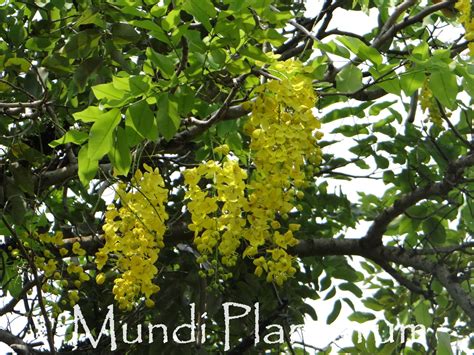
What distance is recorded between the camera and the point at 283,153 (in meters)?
1.99

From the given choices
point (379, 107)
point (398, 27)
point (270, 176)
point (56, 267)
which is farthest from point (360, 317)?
point (270, 176)

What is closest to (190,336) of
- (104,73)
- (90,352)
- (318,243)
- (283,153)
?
(90,352)

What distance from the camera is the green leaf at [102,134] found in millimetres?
2031

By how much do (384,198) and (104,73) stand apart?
1.62 m

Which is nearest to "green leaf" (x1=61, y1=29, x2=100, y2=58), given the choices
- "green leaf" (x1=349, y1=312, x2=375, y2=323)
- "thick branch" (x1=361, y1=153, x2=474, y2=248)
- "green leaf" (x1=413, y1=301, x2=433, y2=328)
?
"thick branch" (x1=361, y1=153, x2=474, y2=248)

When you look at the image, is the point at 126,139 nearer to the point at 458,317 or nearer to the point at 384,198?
the point at 384,198

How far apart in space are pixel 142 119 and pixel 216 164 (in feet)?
0.66

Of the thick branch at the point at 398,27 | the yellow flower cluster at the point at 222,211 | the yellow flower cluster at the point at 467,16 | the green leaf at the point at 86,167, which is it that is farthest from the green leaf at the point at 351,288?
the green leaf at the point at 86,167

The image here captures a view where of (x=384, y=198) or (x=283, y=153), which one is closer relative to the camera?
(x=283, y=153)

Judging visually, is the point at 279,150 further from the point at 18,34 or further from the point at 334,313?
the point at 334,313

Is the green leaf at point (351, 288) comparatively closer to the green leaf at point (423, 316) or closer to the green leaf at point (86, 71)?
the green leaf at point (423, 316)

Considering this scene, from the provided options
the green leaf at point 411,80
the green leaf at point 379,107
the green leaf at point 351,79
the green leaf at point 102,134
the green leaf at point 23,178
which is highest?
the green leaf at point 379,107

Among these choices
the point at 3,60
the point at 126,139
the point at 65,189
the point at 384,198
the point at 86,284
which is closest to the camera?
the point at 126,139

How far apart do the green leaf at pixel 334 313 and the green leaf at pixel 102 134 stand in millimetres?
1703
